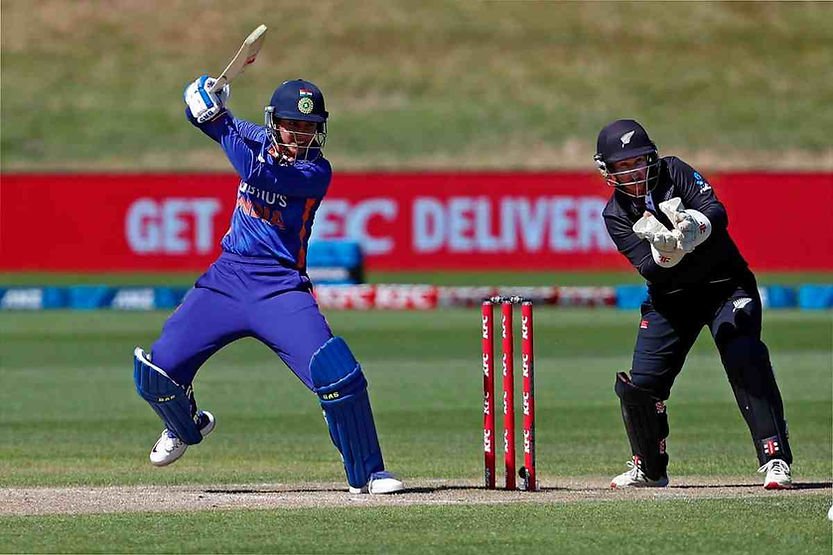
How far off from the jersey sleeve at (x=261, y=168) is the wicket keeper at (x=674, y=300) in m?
1.33

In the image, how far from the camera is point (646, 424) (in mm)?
8633

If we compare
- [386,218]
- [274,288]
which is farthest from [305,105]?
[386,218]

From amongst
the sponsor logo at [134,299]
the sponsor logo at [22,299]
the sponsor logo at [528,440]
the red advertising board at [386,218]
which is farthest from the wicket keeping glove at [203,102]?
the red advertising board at [386,218]

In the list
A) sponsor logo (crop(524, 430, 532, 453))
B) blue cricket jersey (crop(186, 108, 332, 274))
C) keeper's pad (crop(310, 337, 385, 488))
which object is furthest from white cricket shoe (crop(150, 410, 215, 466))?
sponsor logo (crop(524, 430, 532, 453))

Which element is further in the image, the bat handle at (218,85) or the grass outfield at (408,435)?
the bat handle at (218,85)

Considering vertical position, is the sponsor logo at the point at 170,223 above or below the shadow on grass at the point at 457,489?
above

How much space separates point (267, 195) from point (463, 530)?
1.99 metres

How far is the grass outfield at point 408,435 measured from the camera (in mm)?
6902

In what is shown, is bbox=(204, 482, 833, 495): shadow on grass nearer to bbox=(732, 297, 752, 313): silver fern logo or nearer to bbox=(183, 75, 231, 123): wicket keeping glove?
bbox=(732, 297, 752, 313): silver fern logo

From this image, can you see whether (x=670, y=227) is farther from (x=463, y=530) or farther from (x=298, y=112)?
(x=463, y=530)

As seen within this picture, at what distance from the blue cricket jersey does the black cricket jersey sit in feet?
4.76

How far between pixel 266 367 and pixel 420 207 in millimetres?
8857

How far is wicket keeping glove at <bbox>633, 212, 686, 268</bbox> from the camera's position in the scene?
26.0ft

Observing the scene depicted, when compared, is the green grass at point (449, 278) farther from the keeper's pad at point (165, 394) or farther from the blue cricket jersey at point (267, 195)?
the blue cricket jersey at point (267, 195)
